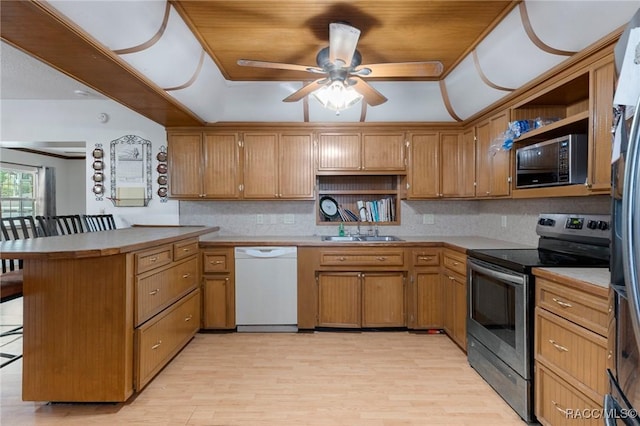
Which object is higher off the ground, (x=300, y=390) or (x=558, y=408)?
(x=558, y=408)

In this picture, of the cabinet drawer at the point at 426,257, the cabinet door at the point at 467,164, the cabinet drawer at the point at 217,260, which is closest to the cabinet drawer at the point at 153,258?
the cabinet drawer at the point at 217,260

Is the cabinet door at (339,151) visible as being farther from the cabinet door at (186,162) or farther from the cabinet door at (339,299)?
the cabinet door at (186,162)

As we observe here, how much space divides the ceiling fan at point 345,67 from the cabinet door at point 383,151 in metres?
1.07

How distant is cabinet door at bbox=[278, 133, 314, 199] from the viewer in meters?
3.65

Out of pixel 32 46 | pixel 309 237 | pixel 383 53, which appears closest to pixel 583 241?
pixel 383 53

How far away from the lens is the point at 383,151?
3.67 m

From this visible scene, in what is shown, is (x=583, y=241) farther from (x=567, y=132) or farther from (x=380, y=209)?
(x=380, y=209)

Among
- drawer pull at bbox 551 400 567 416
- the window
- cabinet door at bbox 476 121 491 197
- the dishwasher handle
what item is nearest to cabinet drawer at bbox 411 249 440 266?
cabinet door at bbox 476 121 491 197

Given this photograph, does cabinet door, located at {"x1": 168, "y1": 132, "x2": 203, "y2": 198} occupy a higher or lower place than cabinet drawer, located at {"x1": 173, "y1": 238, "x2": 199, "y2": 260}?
higher

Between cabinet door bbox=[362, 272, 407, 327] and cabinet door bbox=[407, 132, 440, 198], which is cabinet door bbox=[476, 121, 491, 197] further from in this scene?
cabinet door bbox=[362, 272, 407, 327]

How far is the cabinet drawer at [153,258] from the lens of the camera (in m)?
2.25

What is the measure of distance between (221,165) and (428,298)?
2588 millimetres

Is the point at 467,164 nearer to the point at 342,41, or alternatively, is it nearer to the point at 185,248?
the point at 342,41

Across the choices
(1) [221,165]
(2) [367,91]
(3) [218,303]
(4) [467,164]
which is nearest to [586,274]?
(2) [367,91]
